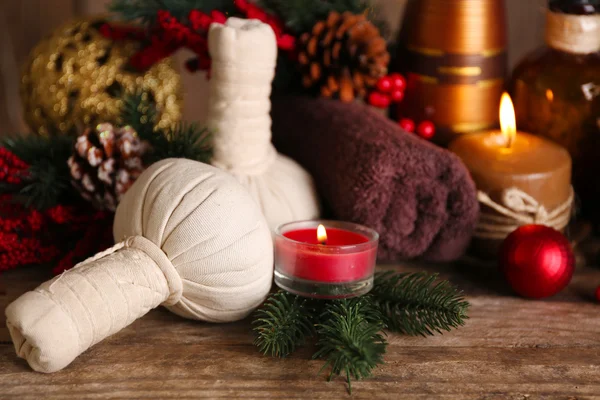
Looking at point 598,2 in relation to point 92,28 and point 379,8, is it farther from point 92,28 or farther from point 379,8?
point 92,28

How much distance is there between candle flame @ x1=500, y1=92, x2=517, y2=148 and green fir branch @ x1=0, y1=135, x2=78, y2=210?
51cm

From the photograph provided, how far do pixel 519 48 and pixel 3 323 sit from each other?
93cm

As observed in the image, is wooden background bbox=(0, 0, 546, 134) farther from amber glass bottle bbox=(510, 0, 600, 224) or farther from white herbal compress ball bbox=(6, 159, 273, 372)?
white herbal compress ball bbox=(6, 159, 273, 372)

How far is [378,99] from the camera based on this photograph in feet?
2.87

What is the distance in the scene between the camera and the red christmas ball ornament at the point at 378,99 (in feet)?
2.87

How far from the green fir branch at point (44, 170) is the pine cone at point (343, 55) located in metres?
0.31

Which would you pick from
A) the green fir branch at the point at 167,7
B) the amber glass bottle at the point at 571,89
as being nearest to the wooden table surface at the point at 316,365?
the amber glass bottle at the point at 571,89

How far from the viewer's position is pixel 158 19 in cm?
82

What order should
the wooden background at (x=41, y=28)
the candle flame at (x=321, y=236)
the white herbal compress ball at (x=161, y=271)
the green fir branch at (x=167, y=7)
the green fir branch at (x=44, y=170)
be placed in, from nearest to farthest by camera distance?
the white herbal compress ball at (x=161, y=271) < the candle flame at (x=321, y=236) < the green fir branch at (x=44, y=170) < the green fir branch at (x=167, y=7) < the wooden background at (x=41, y=28)

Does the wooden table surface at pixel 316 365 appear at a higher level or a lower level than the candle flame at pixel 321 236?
lower

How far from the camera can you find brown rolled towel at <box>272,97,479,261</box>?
27.6 inches

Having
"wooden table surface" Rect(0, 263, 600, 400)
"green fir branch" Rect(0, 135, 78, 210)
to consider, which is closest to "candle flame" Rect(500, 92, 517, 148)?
"wooden table surface" Rect(0, 263, 600, 400)

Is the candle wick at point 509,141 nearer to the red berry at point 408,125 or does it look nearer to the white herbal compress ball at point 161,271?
the red berry at point 408,125

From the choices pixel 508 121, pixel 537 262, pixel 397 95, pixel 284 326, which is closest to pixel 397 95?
pixel 397 95
